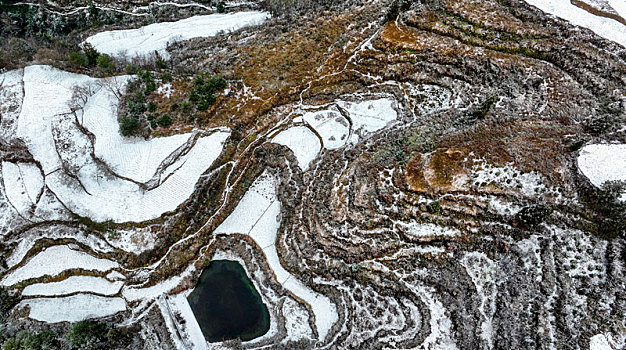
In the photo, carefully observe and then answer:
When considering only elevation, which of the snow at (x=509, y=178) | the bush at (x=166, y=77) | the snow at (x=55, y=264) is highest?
the bush at (x=166, y=77)

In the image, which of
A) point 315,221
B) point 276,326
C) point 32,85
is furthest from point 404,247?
point 32,85

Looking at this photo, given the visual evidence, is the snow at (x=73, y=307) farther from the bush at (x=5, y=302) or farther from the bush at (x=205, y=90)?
the bush at (x=205, y=90)

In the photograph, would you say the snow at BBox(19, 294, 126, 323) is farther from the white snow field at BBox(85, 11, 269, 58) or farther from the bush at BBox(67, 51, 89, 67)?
the white snow field at BBox(85, 11, 269, 58)

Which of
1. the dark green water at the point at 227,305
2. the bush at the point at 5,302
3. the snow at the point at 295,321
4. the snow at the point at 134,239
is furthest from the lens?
the snow at the point at 134,239

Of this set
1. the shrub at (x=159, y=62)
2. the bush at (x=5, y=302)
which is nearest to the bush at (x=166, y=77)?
the shrub at (x=159, y=62)

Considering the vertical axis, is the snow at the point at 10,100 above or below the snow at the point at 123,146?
above

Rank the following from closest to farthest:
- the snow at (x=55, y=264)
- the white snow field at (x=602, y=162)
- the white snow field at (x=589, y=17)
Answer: the white snow field at (x=602, y=162) → the snow at (x=55, y=264) → the white snow field at (x=589, y=17)

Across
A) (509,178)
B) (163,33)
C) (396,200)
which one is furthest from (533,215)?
(163,33)

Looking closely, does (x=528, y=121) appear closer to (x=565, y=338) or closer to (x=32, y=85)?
(x=565, y=338)
